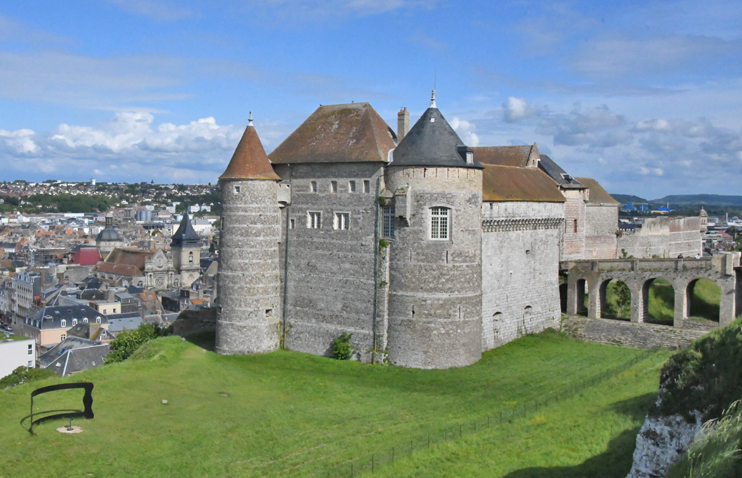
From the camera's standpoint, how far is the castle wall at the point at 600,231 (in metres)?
49.8

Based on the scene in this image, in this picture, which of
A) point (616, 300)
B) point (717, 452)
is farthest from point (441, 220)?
point (717, 452)

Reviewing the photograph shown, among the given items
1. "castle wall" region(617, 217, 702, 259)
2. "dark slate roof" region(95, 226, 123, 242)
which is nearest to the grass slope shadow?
"castle wall" region(617, 217, 702, 259)

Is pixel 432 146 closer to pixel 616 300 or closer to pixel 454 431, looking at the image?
pixel 454 431

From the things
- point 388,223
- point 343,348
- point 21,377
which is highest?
point 388,223

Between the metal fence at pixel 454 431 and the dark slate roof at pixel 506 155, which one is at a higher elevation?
the dark slate roof at pixel 506 155

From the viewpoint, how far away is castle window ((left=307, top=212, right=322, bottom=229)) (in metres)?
38.3

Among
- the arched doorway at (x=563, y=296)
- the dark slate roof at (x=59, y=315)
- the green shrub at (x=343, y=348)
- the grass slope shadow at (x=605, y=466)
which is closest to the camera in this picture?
the grass slope shadow at (x=605, y=466)

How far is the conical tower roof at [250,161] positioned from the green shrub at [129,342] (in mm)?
12080

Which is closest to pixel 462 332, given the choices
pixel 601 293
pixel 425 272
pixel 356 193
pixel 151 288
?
pixel 425 272

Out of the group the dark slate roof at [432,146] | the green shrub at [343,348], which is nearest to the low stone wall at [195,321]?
the green shrub at [343,348]

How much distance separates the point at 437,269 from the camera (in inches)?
1351

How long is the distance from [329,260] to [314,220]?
2.37 metres

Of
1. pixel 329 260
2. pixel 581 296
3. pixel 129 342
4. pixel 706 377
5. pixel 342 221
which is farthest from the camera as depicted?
pixel 581 296

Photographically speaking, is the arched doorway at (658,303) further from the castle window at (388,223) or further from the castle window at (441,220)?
the castle window at (388,223)
